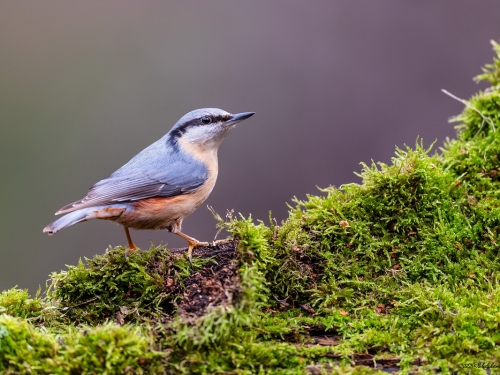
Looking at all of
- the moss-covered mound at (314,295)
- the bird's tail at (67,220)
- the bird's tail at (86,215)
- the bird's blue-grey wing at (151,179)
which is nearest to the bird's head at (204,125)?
the bird's blue-grey wing at (151,179)

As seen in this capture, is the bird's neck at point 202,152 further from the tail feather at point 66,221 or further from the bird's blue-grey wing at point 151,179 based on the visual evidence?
the tail feather at point 66,221

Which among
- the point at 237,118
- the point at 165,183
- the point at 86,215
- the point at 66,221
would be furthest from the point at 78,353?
the point at 237,118

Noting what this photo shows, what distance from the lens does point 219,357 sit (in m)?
2.19

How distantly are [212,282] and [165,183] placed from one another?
5.08 feet

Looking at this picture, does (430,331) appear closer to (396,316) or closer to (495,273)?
(396,316)

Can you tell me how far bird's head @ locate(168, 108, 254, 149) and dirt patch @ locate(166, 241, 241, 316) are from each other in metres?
1.37

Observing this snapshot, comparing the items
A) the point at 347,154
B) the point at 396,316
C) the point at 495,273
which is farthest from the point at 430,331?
the point at 347,154

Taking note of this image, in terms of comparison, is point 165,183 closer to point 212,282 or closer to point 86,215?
point 86,215

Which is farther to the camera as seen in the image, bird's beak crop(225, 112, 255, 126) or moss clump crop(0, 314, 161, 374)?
bird's beak crop(225, 112, 255, 126)

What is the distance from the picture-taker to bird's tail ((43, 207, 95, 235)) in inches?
127

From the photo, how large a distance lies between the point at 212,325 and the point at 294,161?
14.4 ft

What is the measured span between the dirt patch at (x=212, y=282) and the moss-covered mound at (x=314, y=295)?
10mm

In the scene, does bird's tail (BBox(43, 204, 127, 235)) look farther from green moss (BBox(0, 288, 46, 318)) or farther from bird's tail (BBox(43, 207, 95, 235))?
green moss (BBox(0, 288, 46, 318))

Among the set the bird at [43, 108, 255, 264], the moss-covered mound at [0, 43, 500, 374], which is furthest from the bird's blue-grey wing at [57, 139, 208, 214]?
the moss-covered mound at [0, 43, 500, 374]
